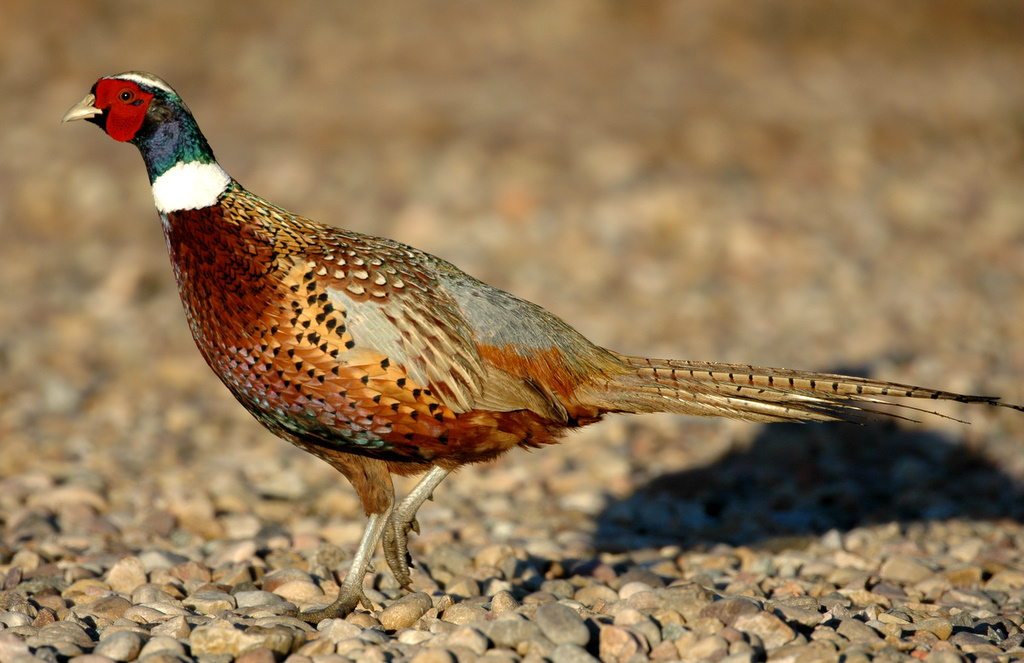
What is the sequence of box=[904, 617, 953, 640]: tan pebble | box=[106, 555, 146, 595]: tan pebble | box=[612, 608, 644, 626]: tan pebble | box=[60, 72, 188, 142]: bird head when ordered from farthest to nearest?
box=[106, 555, 146, 595]: tan pebble → box=[60, 72, 188, 142]: bird head → box=[904, 617, 953, 640]: tan pebble → box=[612, 608, 644, 626]: tan pebble

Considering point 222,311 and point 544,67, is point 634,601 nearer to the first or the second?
point 222,311

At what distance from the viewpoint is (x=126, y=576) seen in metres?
4.88

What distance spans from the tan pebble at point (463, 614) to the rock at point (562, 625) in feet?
1.26

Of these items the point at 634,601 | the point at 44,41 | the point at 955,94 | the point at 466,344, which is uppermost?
the point at 955,94

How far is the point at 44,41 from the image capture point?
44.1 ft

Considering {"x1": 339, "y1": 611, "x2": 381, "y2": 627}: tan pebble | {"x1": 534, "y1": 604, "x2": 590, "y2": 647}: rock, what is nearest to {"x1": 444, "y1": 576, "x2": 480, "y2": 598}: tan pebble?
{"x1": 339, "y1": 611, "x2": 381, "y2": 627}: tan pebble

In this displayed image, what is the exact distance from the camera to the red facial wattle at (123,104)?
464cm

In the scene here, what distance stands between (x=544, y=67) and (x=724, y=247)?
4.47 meters

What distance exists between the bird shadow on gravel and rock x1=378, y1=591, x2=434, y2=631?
182 centimetres

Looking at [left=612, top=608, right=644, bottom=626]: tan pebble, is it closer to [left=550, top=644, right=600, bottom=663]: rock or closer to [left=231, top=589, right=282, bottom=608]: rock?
[left=550, top=644, right=600, bottom=663]: rock

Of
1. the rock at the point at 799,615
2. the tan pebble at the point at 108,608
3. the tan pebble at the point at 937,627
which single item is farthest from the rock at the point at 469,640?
the tan pebble at the point at 937,627

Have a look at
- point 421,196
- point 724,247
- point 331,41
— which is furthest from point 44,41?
point 724,247

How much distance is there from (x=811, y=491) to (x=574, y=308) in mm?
3658

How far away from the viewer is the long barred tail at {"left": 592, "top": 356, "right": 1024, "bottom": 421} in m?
4.52
